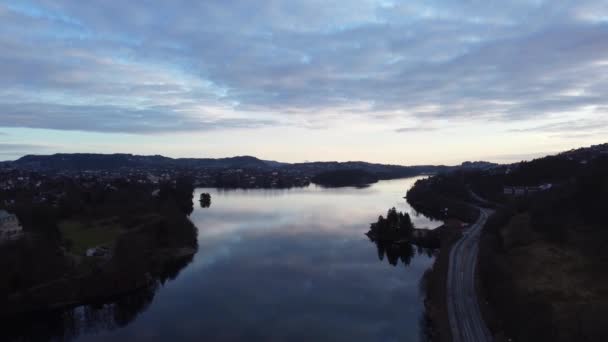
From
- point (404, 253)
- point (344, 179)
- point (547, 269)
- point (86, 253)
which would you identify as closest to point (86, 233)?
point (86, 253)

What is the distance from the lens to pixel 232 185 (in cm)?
7319

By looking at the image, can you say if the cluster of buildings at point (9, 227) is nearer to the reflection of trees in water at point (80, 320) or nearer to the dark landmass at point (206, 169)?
the reflection of trees in water at point (80, 320)

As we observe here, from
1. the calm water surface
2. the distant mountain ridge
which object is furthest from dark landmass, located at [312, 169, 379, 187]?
the calm water surface

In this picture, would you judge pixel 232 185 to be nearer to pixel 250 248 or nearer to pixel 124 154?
pixel 250 248

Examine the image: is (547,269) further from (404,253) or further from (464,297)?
(404,253)

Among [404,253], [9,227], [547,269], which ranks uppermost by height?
[9,227]

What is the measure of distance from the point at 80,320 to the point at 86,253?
5.27 metres

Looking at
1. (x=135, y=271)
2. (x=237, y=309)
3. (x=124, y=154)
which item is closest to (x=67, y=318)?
(x=135, y=271)

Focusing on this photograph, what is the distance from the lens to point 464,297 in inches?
484

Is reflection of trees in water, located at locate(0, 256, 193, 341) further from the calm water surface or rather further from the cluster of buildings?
the cluster of buildings

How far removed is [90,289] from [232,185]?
5865 centimetres

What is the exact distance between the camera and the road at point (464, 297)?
1005 centimetres

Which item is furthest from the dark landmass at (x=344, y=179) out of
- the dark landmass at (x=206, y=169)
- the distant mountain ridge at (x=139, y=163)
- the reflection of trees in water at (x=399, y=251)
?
the reflection of trees in water at (x=399, y=251)

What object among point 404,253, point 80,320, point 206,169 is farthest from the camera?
point 206,169
